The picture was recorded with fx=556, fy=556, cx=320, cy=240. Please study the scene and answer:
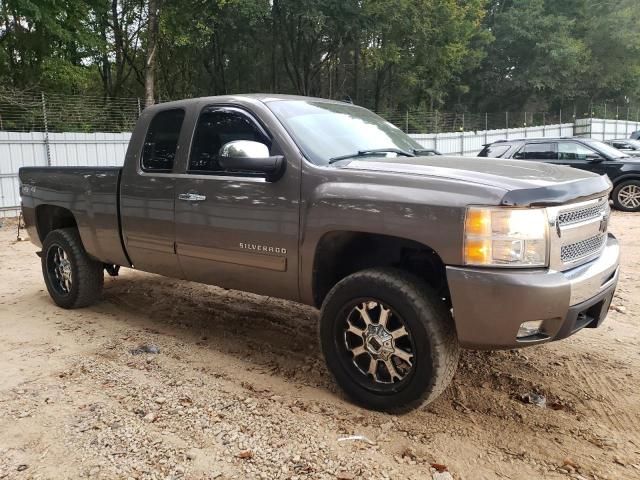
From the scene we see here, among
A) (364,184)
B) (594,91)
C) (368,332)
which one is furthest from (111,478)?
(594,91)

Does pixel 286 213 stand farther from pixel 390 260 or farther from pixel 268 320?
pixel 268 320

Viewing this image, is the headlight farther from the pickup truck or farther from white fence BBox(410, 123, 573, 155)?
white fence BBox(410, 123, 573, 155)

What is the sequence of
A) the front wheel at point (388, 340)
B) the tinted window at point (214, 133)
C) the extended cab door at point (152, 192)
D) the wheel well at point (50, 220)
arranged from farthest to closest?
the wheel well at point (50, 220), the extended cab door at point (152, 192), the tinted window at point (214, 133), the front wheel at point (388, 340)

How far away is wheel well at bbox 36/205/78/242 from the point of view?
5691 millimetres

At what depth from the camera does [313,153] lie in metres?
3.59

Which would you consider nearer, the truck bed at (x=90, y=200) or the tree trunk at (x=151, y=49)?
the truck bed at (x=90, y=200)

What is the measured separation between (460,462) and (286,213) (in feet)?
5.80

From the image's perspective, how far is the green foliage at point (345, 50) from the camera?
20.0m

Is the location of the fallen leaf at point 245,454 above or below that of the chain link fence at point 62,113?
below

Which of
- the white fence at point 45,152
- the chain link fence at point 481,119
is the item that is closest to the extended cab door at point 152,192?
the white fence at point 45,152

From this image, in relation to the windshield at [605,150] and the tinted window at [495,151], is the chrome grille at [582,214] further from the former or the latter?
the windshield at [605,150]

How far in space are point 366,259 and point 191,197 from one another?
141 cm

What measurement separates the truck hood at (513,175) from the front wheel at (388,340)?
2.08 ft

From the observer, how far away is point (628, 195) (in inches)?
469
